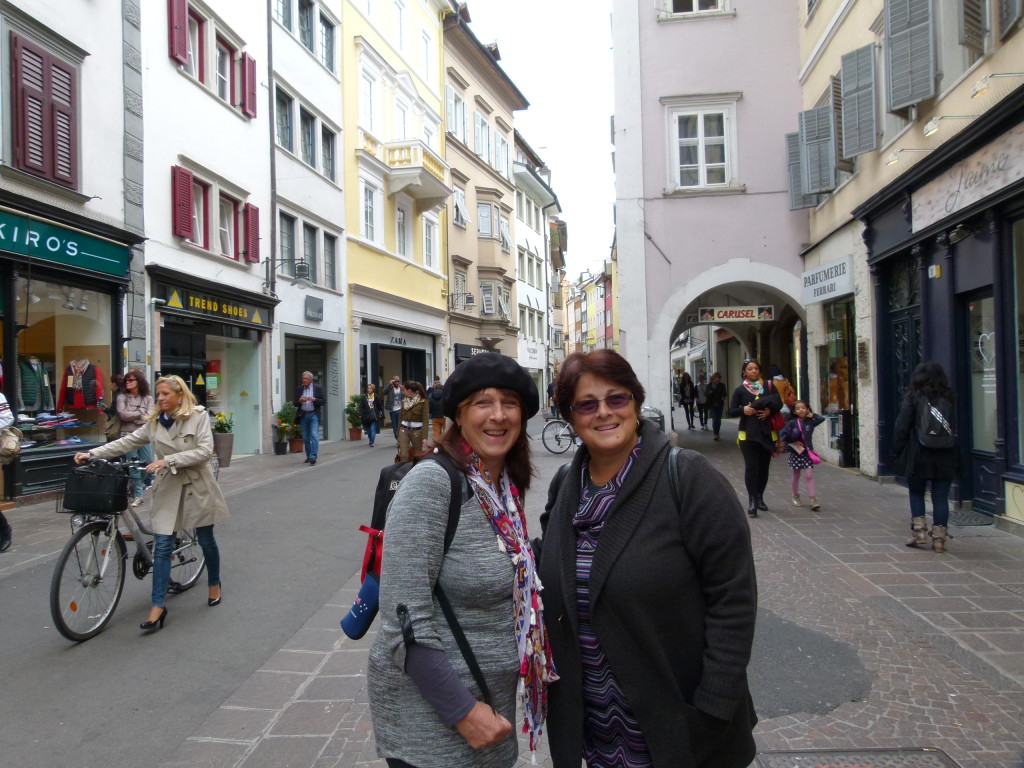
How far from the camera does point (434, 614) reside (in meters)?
1.87

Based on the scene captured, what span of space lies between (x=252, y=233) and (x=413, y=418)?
6.45m

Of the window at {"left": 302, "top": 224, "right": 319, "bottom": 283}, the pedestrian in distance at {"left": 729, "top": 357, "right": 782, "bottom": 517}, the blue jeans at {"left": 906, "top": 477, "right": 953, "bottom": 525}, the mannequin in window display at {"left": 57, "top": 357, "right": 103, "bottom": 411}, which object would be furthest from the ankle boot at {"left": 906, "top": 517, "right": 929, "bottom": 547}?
the window at {"left": 302, "top": 224, "right": 319, "bottom": 283}

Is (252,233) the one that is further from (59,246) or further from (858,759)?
(858,759)

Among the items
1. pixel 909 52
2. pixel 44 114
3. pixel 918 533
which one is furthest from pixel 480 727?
pixel 44 114

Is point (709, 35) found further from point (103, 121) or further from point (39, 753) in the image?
point (39, 753)

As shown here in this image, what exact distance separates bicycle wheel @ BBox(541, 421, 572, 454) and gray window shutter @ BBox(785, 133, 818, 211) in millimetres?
6519

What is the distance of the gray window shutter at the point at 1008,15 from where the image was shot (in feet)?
23.5

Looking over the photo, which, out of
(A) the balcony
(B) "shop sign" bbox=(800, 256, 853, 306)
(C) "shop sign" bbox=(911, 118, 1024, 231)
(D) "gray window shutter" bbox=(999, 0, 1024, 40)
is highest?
(A) the balcony

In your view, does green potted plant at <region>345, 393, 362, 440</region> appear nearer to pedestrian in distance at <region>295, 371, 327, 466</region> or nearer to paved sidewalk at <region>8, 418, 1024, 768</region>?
pedestrian in distance at <region>295, 371, 327, 466</region>

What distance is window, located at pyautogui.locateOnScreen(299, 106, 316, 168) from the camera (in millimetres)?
20391

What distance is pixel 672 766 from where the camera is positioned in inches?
74.7

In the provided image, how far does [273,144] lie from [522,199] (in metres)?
26.9

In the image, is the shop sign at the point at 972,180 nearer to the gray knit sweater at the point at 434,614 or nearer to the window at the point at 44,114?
the gray knit sweater at the point at 434,614

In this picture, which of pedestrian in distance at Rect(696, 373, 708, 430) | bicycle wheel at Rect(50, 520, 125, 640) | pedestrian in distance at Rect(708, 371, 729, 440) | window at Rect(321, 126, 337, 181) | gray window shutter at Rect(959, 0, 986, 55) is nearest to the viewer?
bicycle wheel at Rect(50, 520, 125, 640)
